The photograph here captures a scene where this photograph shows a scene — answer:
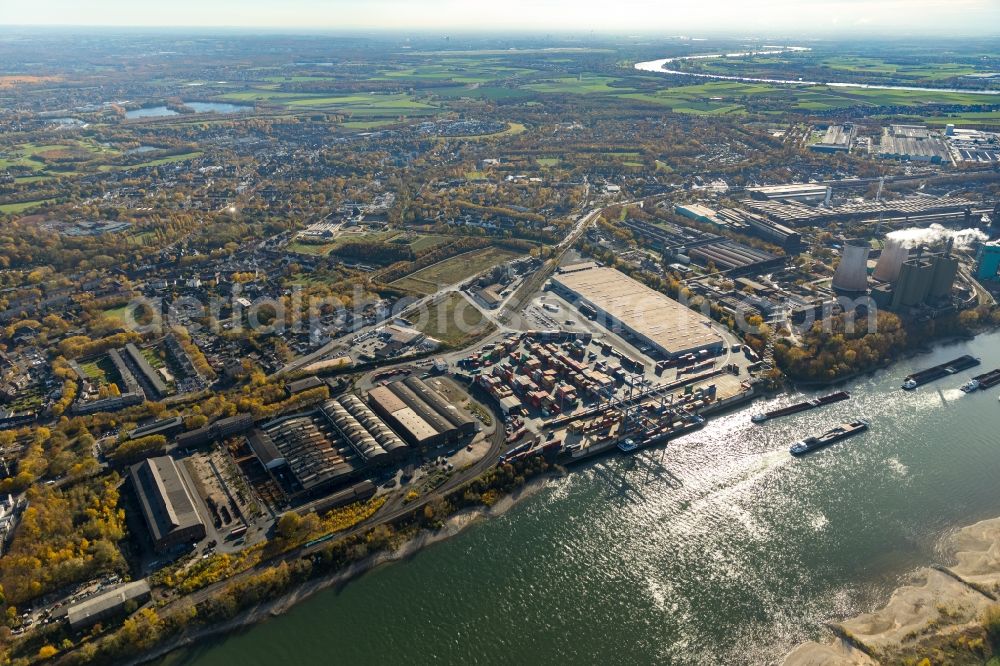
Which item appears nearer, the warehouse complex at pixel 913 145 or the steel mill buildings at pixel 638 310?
the steel mill buildings at pixel 638 310

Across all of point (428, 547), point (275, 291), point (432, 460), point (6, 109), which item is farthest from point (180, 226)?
point (6, 109)

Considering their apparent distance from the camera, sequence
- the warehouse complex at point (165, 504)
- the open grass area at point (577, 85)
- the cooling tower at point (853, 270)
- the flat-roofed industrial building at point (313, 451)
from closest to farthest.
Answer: the warehouse complex at point (165, 504), the flat-roofed industrial building at point (313, 451), the cooling tower at point (853, 270), the open grass area at point (577, 85)

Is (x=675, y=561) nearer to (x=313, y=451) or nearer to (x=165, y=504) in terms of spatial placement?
(x=313, y=451)

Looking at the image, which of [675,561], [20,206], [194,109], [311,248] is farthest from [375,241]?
[194,109]

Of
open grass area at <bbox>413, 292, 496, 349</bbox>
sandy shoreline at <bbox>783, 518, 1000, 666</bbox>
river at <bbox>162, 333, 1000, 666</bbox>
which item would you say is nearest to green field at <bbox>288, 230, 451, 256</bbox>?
open grass area at <bbox>413, 292, 496, 349</bbox>

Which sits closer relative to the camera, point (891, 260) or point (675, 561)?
point (675, 561)

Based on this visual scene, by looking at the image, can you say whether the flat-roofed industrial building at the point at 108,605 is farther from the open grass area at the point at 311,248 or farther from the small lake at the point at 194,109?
the small lake at the point at 194,109

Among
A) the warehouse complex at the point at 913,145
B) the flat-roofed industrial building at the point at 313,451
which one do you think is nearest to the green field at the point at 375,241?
the flat-roofed industrial building at the point at 313,451
